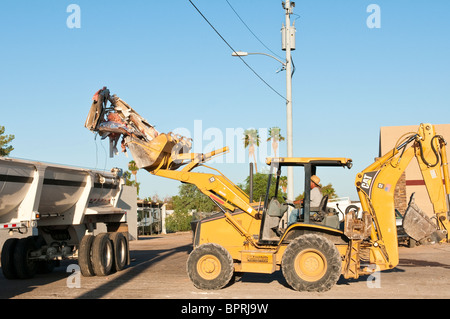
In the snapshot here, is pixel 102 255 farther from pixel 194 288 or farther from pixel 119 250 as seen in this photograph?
pixel 194 288

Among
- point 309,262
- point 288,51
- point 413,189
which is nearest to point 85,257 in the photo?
point 309,262

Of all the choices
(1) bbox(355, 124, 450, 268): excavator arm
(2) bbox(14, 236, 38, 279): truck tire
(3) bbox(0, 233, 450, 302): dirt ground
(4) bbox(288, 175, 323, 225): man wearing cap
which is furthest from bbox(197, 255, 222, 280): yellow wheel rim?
(2) bbox(14, 236, 38, 279): truck tire

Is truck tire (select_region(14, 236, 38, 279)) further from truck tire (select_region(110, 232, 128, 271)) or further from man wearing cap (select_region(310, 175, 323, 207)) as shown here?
man wearing cap (select_region(310, 175, 323, 207))

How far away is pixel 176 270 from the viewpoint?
1514cm

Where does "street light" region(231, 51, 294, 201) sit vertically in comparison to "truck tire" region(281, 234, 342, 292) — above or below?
above

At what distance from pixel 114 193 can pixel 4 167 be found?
615cm

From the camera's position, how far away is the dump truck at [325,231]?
1059 centimetres

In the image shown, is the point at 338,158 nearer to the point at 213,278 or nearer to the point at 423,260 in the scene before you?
the point at 213,278

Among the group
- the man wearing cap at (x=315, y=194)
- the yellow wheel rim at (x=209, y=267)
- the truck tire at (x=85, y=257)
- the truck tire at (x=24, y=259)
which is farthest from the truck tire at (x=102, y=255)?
the man wearing cap at (x=315, y=194)

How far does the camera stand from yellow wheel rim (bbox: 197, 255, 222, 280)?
36.6 ft

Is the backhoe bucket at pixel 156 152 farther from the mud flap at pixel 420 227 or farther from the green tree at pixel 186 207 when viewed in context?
the green tree at pixel 186 207

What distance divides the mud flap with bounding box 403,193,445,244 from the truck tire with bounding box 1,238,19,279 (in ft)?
31.8

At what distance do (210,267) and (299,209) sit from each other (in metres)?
2.27
